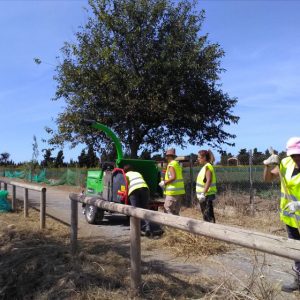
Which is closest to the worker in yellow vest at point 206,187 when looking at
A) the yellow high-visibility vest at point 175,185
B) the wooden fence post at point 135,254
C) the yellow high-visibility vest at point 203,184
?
the yellow high-visibility vest at point 203,184

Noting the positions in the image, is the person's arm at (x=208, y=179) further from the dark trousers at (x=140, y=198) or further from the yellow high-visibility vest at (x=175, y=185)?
the dark trousers at (x=140, y=198)

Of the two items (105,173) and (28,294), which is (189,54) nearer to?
(105,173)

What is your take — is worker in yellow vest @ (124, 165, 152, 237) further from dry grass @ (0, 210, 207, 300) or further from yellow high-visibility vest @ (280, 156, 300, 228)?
yellow high-visibility vest @ (280, 156, 300, 228)

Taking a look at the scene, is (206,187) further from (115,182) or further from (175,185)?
(115,182)

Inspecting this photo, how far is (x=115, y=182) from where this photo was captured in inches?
380

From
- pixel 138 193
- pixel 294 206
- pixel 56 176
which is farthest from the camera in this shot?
pixel 56 176

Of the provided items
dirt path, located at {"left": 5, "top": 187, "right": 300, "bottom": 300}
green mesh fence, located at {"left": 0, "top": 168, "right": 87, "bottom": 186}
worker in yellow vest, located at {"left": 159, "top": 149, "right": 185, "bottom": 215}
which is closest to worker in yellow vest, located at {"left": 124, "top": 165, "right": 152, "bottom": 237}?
dirt path, located at {"left": 5, "top": 187, "right": 300, "bottom": 300}

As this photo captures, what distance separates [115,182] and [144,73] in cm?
750

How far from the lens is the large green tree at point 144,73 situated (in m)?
15.8

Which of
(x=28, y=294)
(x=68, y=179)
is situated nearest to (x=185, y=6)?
(x=28, y=294)

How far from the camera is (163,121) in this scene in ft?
55.8

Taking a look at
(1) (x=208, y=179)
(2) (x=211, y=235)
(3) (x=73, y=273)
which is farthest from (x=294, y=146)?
(1) (x=208, y=179)

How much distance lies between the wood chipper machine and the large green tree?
487cm

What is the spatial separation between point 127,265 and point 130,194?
2699mm
